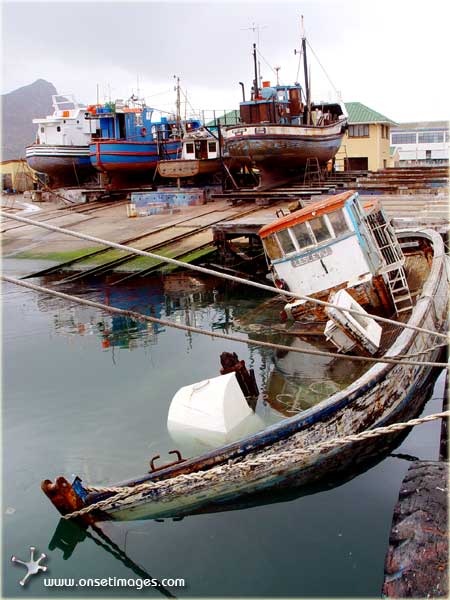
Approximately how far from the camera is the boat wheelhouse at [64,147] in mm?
35906

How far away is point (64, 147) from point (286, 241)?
92.4 ft

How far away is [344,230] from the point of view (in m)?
11.3

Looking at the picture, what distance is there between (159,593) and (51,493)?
1.44m


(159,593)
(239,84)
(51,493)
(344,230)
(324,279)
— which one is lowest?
(159,593)

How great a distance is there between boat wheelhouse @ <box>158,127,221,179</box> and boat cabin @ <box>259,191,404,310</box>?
59.4 feet

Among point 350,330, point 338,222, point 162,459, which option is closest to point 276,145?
point 338,222

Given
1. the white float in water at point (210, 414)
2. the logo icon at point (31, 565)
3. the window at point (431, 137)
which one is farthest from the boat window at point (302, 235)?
the window at point (431, 137)

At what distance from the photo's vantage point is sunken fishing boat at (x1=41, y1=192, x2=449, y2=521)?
5.83m

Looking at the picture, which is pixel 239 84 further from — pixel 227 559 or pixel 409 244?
pixel 227 559

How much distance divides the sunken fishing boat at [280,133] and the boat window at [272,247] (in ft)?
48.3

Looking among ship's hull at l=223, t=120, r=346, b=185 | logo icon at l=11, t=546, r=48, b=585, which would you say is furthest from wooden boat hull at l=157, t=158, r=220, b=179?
logo icon at l=11, t=546, r=48, b=585

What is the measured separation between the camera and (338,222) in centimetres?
1126

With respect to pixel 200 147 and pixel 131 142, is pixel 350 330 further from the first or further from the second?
pixel 131 142

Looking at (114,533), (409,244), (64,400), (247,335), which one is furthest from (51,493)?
(409,244)
